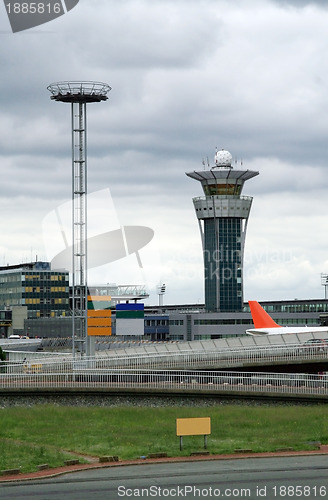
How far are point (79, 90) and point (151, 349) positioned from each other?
25.1 m

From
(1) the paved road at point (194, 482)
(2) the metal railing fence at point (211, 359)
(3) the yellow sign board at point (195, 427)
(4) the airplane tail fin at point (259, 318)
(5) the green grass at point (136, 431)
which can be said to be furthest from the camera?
(4) the airplane tail fin at point (259, 318)

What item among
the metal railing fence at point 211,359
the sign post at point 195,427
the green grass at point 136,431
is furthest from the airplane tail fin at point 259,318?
the sign post at point 195,427

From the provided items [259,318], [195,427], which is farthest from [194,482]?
[259,318]

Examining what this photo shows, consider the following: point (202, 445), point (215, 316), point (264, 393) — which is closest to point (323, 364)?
point (264, 393)

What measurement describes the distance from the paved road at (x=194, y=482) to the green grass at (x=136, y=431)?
2598 millimetres

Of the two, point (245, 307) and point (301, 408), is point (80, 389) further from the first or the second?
point (245, 307)

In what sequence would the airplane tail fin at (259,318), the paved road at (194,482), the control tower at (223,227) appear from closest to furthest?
the paved road at (194,482) → the airplane tail fin at (259,318) → the control tower at (223,227)

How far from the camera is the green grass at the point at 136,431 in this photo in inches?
1452

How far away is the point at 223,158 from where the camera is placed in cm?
16850

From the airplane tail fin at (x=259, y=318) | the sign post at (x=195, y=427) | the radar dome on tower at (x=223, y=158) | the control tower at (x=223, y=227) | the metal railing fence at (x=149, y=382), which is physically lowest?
the sign post at (x=195, y=427)

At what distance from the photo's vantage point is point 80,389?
56562 mm

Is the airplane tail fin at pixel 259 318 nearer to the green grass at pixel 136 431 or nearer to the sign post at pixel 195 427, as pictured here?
the green grass at pixel 136 431

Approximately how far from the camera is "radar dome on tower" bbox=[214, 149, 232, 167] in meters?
168

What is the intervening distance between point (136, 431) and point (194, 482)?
14887 mm
